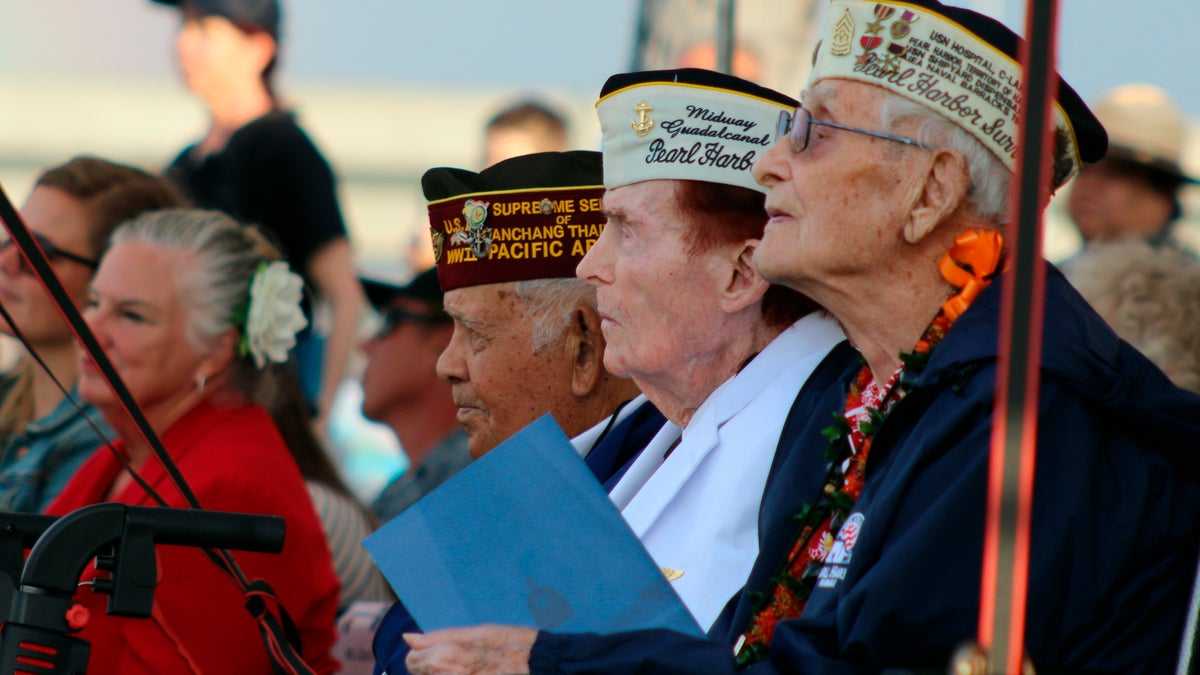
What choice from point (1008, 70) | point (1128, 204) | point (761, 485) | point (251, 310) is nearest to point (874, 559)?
point (761, 485)

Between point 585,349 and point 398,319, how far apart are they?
7.24 ft

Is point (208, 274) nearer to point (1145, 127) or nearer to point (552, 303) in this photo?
point (552, 303)

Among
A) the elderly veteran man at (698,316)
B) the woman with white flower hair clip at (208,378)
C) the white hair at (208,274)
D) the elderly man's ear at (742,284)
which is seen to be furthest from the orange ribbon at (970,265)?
the white hair at (208,274)

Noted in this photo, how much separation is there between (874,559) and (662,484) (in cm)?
84

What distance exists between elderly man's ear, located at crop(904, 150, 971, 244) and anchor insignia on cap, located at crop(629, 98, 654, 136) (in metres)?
0.86

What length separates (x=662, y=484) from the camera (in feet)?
11.0

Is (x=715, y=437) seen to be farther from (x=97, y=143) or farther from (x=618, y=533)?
(x=97, y=143)

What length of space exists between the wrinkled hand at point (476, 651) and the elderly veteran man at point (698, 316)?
0.59 metres

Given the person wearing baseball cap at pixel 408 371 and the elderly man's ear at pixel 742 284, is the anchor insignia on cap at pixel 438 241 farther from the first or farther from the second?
the person wearing baseball cap at pixel 408 371

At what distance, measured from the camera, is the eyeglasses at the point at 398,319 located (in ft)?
20.0

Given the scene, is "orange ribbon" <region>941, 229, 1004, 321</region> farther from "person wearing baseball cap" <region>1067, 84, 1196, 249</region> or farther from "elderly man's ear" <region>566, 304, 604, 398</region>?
"person wearing baseball cap" <region>1067, 84, 1196, 249</region>

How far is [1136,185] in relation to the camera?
6.14m

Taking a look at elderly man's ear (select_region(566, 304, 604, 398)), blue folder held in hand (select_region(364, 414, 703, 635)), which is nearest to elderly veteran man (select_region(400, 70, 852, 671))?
elderly man's ear (select_region(566, 304, 604, 398))

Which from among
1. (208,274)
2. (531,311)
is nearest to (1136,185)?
(531,311)
